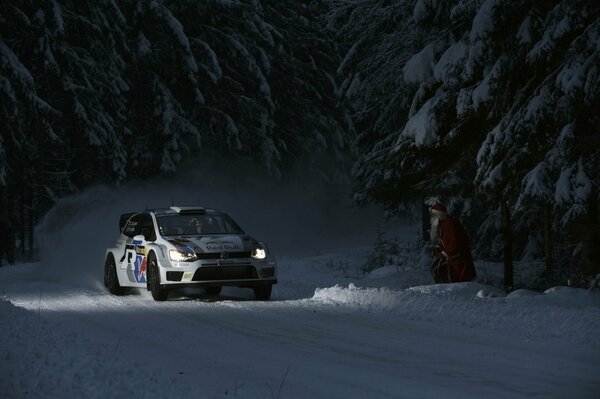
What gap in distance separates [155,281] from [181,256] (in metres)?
0.71

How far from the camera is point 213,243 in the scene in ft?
51.5

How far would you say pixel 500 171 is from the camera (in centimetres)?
1391

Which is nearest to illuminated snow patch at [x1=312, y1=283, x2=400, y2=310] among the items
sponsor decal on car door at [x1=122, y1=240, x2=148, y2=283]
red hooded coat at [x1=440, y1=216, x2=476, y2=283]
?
red hooded coat at [x1=440, y1=216, x2=476, y2=283]

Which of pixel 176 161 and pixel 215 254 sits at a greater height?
pixel 176 161

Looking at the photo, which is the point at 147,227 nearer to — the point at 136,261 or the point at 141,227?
the point at 141,227

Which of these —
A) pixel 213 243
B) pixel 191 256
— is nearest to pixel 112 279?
pixel 191 256

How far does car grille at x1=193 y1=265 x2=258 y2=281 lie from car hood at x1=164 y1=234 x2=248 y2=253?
323 millimetres

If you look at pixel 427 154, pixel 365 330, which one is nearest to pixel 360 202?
pixel 427 154

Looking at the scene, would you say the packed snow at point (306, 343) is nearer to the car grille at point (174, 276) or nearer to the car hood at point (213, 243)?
the car grille at point (174, 276)

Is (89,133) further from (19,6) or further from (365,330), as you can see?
(365,330)

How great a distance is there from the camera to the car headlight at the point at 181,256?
50.7ft

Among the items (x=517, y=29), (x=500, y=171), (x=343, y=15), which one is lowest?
(x=500, y=171)

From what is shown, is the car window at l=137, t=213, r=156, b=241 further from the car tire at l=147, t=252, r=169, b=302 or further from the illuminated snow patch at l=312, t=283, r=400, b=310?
the illuminated snow patch at l=312, t=283, r=400, b=310

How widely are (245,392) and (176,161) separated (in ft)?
88.5
